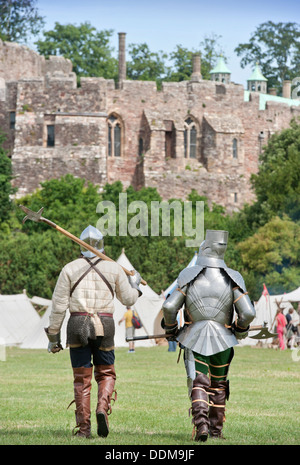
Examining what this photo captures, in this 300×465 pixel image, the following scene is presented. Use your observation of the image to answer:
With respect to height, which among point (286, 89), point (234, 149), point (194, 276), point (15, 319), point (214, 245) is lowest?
point (15, 319)

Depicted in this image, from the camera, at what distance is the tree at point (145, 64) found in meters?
82.9

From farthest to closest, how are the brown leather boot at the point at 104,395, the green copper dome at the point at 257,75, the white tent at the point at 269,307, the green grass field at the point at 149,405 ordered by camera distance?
1. the green copper dome at the point at 257,75
2. the white tent at the point at 269,307
3. the green grass field at the point at 149,405
4. the brown leather boot at the point at 104,395

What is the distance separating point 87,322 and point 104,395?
0.74 metres

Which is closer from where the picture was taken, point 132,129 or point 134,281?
point 134,281

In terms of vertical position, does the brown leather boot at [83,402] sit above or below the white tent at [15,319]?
above

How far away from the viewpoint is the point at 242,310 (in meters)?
11.3

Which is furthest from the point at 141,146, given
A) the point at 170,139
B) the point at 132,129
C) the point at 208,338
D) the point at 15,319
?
the point at 208,338

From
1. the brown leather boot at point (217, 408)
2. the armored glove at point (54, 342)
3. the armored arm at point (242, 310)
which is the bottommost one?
the brown leather boot at point (217, 408)

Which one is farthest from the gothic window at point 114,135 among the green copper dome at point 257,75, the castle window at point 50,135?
the green copper dome at point 257,75

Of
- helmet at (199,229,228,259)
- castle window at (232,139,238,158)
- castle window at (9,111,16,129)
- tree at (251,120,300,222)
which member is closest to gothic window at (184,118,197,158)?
castle window at (232,139,238,158)

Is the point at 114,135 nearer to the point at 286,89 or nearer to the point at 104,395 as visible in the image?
the point at 286,89

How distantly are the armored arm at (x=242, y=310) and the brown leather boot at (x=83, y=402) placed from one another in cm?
159

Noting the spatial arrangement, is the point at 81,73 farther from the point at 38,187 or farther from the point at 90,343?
the point at 90,343

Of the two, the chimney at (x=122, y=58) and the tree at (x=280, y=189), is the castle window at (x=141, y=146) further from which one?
the tree at (x=280, y=189)
